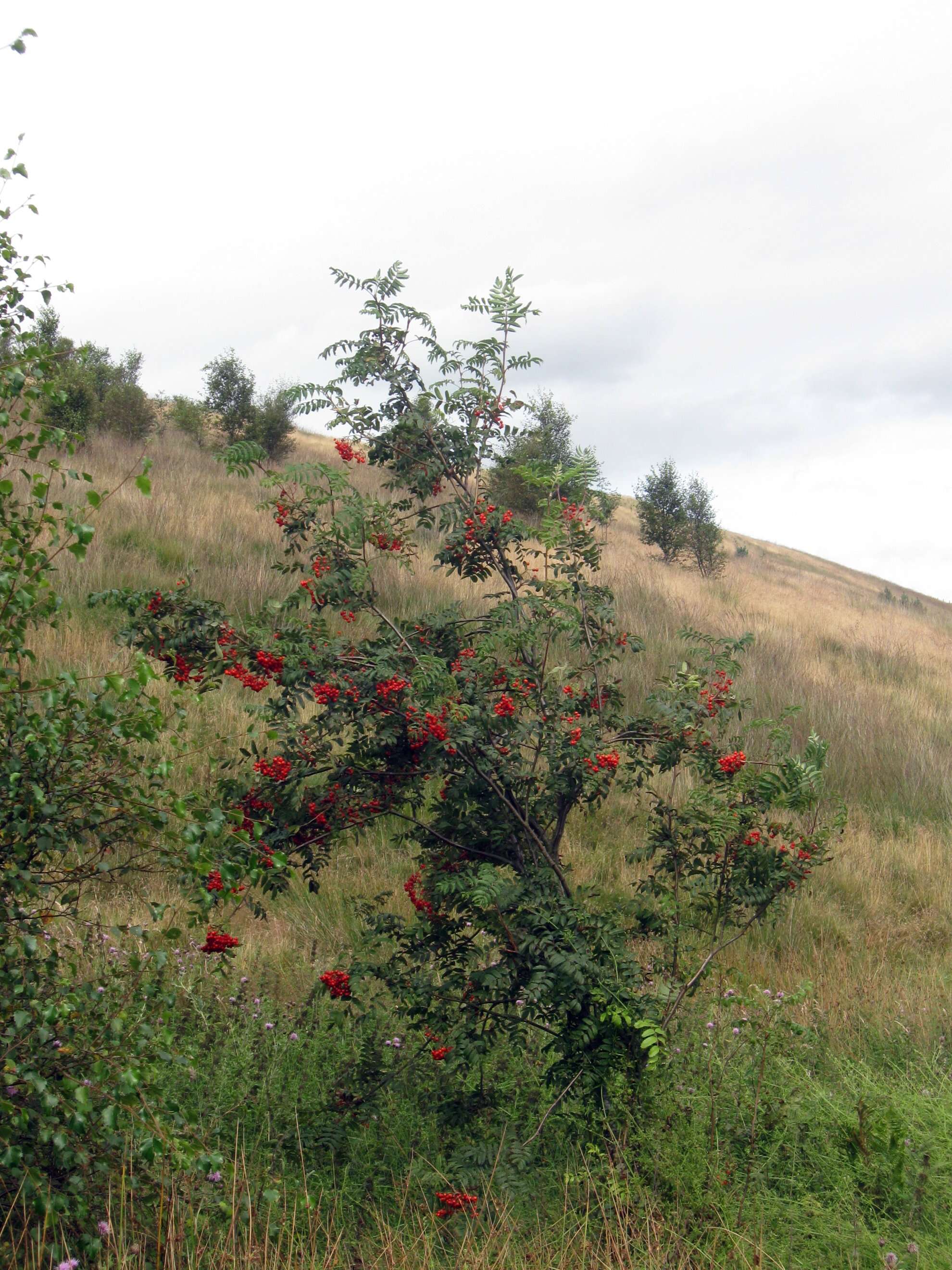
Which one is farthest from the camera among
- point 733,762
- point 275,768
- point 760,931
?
point 760,931

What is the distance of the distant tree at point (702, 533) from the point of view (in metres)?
21.9

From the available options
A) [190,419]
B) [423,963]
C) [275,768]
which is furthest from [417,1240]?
[190,419]

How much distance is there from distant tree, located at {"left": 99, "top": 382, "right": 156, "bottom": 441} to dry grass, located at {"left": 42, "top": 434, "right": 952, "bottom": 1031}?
0.77 metres

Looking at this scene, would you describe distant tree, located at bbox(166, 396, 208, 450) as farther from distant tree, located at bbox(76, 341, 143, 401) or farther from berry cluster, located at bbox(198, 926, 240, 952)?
berry cluster, located at bbox(198, 926, 240, 952)

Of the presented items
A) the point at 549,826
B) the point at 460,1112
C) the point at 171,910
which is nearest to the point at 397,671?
the point at 549,826

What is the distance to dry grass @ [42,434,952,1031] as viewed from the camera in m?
5.04

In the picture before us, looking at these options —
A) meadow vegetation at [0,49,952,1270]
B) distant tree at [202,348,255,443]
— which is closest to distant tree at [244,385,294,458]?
distant tree at [202,348,255,443]

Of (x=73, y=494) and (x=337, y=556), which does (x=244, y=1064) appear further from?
(x=73, y=494)

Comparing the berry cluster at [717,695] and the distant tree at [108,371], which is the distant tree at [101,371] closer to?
the distant tree at [108,371]

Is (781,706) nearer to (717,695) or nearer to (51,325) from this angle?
(717,695)

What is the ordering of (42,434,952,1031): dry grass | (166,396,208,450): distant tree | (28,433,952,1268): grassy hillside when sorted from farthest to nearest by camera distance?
(166,396,208,450): distant tree, (42,434,952,1031): dry grass, (28,433,952,1268): grassy hillside

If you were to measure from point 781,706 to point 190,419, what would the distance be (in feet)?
48.6

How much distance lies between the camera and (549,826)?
3.79 metres

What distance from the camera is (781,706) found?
8969 millimetres
